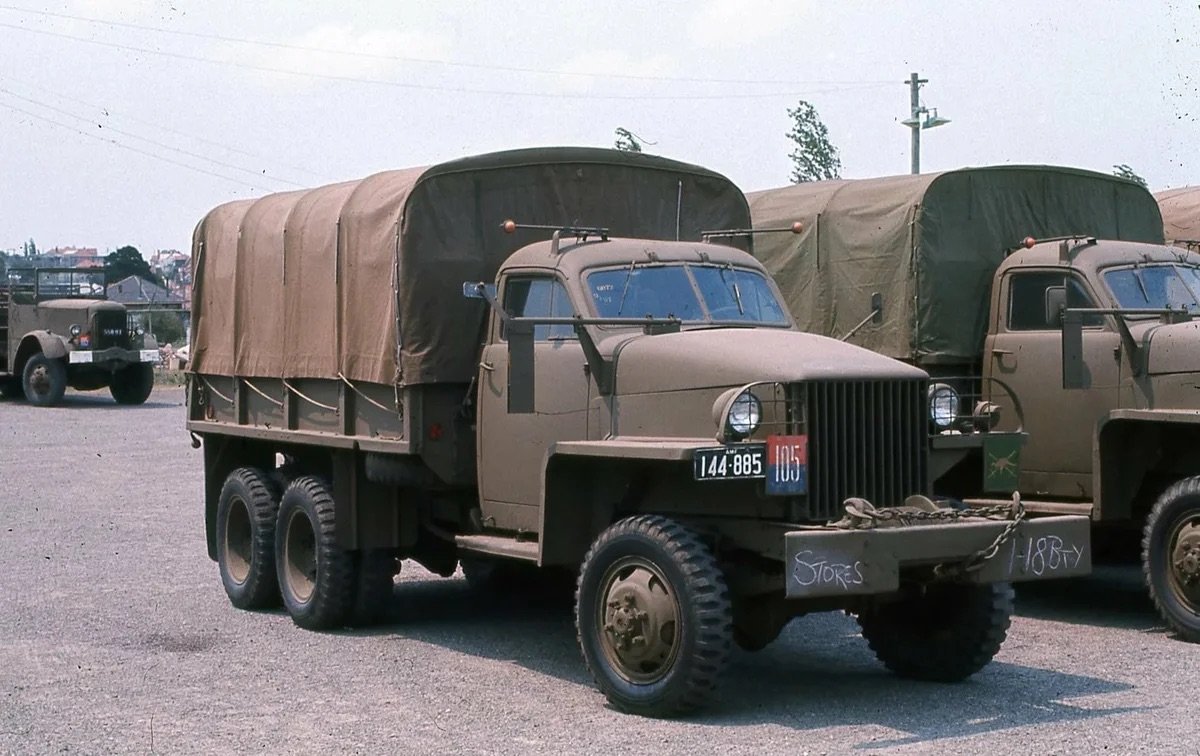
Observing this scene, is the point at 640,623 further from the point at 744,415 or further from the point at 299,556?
the point at 299,556

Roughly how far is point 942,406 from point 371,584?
4087 mm

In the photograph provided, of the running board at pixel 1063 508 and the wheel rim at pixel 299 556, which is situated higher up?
the running board at pixel 1063 508

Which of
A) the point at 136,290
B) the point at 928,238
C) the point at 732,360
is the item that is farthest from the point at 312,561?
the point at 136,290

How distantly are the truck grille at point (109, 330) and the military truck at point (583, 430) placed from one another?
66.7 ft

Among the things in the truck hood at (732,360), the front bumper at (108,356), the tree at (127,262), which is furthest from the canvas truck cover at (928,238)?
the tree at (127,262)

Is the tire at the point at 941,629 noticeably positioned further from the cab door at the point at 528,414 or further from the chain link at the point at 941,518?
the cab door at the point at 528,414

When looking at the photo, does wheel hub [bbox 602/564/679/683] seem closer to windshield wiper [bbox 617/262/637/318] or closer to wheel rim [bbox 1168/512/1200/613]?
windshield wiper [bbox 617/262/637/318]

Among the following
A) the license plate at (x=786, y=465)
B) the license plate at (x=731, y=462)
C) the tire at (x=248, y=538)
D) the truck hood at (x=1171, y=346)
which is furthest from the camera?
the tire at (x=248, y=538)

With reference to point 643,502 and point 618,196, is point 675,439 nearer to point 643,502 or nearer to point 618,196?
point 643,502

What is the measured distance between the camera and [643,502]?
8906 millimetres

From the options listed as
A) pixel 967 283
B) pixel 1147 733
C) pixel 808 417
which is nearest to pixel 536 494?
pixel 808 417

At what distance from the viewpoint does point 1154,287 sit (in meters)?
11.6

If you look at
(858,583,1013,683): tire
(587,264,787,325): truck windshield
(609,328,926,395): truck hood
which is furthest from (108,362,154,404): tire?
(858,583,1013,683): tire

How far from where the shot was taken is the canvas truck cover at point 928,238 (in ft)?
40.8
